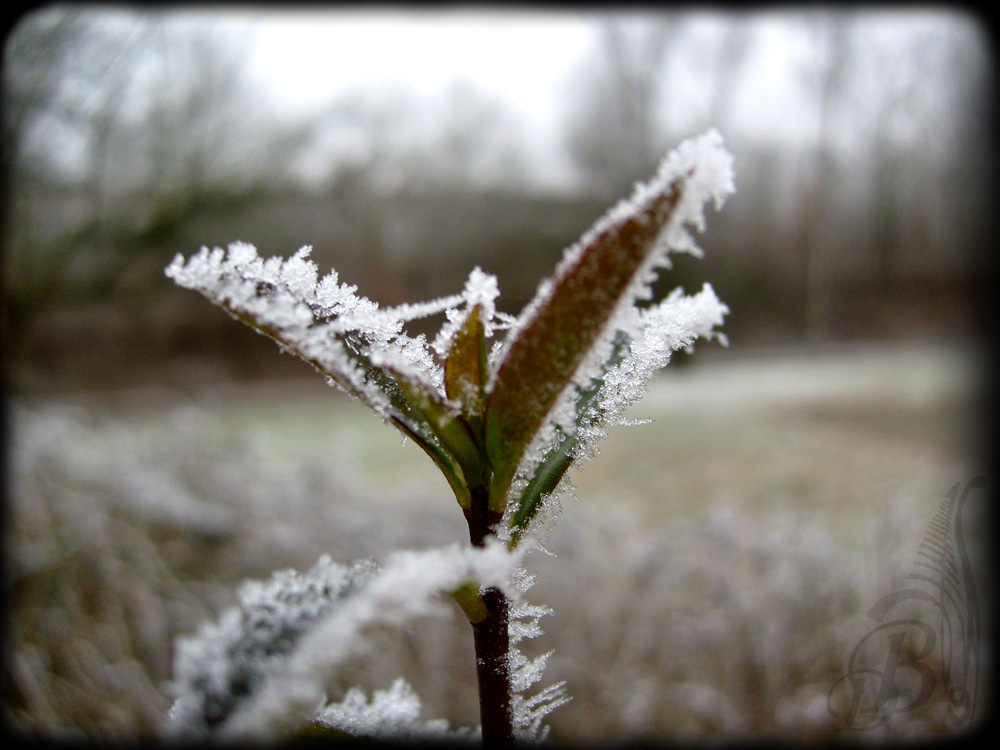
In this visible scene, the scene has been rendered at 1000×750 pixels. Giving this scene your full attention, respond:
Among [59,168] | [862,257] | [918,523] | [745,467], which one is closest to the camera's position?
[918,523]

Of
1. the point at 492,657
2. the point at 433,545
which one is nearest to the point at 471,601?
the point at 492,657

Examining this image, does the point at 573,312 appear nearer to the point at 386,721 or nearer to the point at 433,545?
the point at 386,721

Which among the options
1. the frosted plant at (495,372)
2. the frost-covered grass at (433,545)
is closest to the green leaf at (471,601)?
the frosted plant at (495,372)

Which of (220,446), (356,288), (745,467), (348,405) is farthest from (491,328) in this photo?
(348,405)

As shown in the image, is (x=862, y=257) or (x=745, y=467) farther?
(x=862, y=257)

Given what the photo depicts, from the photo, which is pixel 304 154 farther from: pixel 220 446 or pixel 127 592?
pixel 127 592

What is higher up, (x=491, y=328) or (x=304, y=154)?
(x=304, y=154)

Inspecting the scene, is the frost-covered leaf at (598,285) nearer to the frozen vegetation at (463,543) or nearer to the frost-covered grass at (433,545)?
the frozen vegetation at (463,543)
